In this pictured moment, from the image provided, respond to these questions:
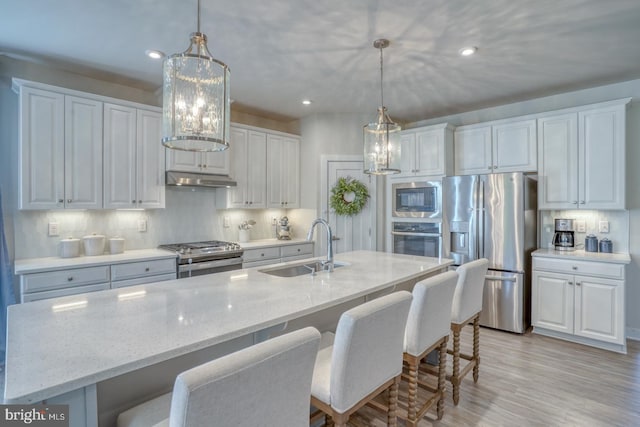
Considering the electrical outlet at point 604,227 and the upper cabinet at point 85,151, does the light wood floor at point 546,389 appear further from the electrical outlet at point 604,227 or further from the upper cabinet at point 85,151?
the upper cabinet at point 85,151

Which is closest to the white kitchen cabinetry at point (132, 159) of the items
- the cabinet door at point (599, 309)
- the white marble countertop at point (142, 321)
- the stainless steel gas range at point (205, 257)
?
the stainless steel gas range at point (205, 257)

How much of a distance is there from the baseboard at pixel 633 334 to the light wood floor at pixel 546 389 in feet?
0.35

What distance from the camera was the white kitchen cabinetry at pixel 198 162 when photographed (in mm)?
3672

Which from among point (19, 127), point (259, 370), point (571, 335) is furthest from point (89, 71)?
point (571, 335)

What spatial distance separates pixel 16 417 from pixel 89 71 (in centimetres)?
338

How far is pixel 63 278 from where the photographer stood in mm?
2764

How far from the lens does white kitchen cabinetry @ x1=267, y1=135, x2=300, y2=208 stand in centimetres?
467

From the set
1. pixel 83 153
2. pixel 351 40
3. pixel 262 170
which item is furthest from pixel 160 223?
pixel 351 40

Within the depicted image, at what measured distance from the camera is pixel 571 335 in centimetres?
341

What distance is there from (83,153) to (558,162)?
4.88m

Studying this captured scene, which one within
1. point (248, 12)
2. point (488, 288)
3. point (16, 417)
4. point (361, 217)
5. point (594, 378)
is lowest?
point (594, 378)

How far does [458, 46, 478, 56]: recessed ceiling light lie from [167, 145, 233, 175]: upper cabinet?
2.52 metres

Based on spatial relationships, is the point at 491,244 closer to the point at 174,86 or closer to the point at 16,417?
the point at 174,86

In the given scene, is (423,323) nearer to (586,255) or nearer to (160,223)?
(586,255)
